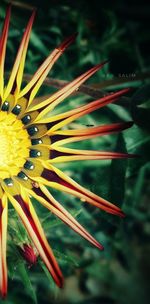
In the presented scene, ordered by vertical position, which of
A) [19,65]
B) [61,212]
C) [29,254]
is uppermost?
[19,65]

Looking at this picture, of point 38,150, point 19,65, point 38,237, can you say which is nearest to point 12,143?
point 38,150

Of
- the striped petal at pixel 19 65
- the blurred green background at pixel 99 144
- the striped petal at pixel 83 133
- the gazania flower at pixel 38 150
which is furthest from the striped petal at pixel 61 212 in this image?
the blurred green background at pixel 99 144

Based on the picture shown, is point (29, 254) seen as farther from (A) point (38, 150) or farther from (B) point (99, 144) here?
(B) point (99, 144)

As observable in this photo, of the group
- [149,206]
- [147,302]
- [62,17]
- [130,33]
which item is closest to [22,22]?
[62,17]

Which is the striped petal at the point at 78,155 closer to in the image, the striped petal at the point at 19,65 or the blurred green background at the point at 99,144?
the striped petal at the point at 19,65

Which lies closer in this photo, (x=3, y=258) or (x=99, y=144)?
(x=3, y=258)

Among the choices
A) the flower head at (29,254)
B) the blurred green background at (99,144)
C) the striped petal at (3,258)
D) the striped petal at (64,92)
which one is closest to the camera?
the striped petal at (3,258)

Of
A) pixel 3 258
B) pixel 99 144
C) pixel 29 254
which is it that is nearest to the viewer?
pixel 3 258

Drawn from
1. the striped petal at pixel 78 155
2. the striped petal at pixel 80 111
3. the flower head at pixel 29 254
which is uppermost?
the striped petal at pixel 80 111

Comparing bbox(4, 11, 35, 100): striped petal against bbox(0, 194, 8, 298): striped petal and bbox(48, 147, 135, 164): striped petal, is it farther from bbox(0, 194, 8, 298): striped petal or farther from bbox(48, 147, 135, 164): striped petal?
bbox(0, 194, 8, 298): striped petal
